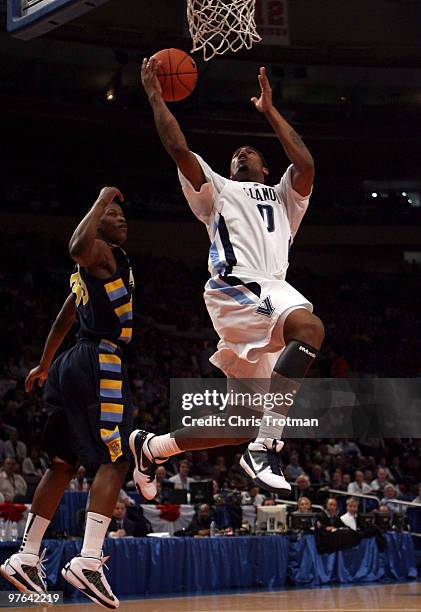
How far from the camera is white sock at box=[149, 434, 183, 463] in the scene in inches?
233

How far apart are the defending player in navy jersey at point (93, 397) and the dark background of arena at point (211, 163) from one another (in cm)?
1462

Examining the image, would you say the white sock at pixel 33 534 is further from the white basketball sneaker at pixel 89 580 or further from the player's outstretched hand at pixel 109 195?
the player's outstretched hand at pixel 109 195

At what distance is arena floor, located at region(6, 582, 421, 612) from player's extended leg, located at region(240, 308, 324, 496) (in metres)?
5.76

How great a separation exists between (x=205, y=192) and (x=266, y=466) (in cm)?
174

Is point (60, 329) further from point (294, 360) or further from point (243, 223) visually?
point (294, 360)

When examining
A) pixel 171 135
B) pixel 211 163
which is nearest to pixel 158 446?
pixel 171 135

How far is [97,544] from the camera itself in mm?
5629

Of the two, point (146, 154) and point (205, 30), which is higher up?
point (146, 154)

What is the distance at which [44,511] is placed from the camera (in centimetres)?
598

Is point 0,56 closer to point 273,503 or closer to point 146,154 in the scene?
point 146,154

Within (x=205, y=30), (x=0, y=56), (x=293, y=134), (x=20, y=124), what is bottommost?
(x=293, y=134)

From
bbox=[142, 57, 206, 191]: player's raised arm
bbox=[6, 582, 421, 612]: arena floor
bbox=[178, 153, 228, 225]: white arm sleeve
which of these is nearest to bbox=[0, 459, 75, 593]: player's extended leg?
bbox=[178, 153, 228, 225]: white arm sleeve

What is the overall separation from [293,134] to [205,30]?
6.41 ft

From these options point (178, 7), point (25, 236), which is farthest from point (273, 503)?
point (178, 7)
